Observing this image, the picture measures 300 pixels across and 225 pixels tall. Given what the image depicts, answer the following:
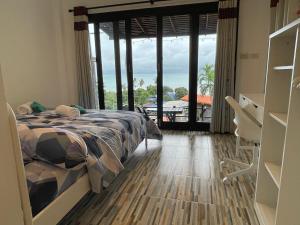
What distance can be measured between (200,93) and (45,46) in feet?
10.3

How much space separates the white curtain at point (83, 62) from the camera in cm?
420

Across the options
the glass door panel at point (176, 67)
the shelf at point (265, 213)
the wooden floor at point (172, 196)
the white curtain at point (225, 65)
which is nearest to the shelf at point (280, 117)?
the shelf at point (265, 213)

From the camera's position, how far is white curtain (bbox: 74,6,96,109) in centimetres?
420

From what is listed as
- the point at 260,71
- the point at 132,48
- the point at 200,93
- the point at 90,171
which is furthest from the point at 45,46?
the point at 260,71

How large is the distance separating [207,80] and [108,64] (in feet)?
6.72

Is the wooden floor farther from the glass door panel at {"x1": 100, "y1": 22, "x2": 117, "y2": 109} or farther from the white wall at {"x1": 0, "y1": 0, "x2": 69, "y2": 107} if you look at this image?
the white wall at {"x1": 0, "y1": 0, "x2": 69, "y2": 107}

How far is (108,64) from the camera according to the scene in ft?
14.5

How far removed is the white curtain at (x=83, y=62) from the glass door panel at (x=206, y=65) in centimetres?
217

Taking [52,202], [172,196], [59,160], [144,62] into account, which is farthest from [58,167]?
[144,62]

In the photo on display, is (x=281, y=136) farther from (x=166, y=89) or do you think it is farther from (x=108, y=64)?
(x=108, y=64)

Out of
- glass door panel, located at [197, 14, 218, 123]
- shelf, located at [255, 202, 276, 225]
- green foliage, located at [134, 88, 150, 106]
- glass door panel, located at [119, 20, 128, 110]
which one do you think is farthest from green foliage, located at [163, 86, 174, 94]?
shelf, located at [255, 202, 276, 225]

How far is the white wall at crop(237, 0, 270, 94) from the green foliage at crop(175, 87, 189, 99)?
972mm

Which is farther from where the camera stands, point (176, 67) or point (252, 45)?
point (176, 67)

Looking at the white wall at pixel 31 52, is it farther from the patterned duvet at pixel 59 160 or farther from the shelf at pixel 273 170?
the shelf at pixel 273 170
